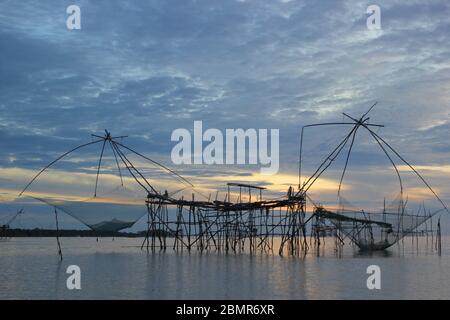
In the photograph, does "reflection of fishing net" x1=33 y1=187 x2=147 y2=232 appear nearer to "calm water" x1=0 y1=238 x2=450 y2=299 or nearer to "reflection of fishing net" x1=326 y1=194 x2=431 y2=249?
"calm water" x1=0 y1=238 x2=450 y2=299

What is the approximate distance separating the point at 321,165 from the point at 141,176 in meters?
7.86

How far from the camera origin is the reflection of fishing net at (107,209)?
2173 centimetres

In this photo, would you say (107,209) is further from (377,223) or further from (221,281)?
(377,223)

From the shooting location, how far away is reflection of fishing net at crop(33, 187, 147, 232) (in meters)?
21.7

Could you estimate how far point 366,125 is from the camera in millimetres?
18922

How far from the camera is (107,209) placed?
23422 millimetres

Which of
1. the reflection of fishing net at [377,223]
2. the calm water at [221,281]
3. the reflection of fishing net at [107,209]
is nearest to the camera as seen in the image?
the calm water at [221,281]

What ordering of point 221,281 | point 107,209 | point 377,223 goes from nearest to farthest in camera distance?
point 221,281 < point 107,209 < point 377,223

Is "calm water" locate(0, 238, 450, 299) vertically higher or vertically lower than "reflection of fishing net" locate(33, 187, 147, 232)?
lower

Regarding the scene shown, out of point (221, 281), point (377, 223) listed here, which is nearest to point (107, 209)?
point (221, 281)

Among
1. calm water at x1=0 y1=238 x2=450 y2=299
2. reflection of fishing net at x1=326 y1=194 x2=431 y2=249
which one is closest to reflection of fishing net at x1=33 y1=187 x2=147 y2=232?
calm water at x1=0 y1=238 x2=450 y2=299

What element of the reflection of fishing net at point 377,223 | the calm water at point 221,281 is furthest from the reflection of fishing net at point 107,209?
the reflection of fishing net at point 377,223

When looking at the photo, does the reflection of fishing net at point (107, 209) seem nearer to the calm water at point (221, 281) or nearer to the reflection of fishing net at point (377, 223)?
the calm water at point (221, 281)
